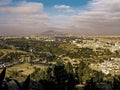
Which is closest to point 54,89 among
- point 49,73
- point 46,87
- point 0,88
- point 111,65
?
point 46,87

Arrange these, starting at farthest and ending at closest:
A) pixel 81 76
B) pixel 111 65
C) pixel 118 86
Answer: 1. pixel 111 65
2. pixel 81 76
3. pixel 118 86

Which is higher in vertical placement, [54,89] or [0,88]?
[0,88]

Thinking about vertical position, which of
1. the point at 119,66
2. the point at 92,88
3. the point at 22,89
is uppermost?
the point at 22,89

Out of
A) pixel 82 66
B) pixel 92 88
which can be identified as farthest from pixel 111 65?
pixel 92 88

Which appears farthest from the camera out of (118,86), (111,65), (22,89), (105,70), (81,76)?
(111,65)

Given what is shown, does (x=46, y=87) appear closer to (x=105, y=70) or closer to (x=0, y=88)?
(x=0, y=88)

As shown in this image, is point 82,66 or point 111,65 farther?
point 111,65

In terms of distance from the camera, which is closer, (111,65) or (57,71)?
(57,71)

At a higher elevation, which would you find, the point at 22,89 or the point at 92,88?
the point at 22,89

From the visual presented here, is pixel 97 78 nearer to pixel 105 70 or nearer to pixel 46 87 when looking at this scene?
pixel 46 87
